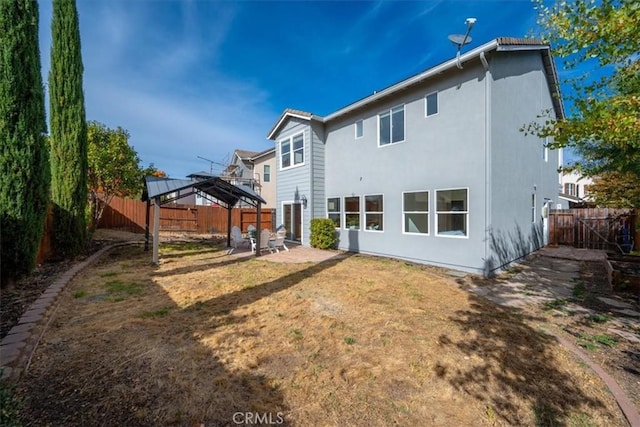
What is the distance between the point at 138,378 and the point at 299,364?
5.90 ft

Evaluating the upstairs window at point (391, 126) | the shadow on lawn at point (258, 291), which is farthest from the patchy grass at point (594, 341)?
the upstairs window at point (391, 126)

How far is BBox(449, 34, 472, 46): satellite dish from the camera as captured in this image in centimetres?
791

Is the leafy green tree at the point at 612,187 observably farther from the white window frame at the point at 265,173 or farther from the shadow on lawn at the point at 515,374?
the white window frame at the point at 265,173

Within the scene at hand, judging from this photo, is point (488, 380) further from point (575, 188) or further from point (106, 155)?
point (575, 188)

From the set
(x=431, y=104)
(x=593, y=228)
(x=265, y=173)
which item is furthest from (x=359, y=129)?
(x=593, y=228)

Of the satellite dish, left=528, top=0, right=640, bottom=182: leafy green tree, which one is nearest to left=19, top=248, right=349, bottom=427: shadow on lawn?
left=528, top=0, right=640, bottom=182: leafy green tree

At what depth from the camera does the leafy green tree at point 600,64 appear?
390 centimetres

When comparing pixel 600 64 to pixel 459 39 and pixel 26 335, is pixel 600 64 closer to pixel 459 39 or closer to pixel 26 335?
pixel 459 39

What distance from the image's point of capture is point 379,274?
816 centimetres

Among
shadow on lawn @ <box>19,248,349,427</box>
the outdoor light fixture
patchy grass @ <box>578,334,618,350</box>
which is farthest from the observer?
the outdoor light fixture

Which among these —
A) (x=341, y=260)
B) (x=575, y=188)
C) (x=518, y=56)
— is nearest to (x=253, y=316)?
(x=341, y=260)

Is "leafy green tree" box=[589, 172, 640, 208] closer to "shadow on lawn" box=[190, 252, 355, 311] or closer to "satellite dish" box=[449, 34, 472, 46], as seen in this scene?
"satellite dish" box=[449, 34, 472, 46]

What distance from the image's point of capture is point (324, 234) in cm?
1275

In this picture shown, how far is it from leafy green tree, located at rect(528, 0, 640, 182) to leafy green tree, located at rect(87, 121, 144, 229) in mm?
15392
